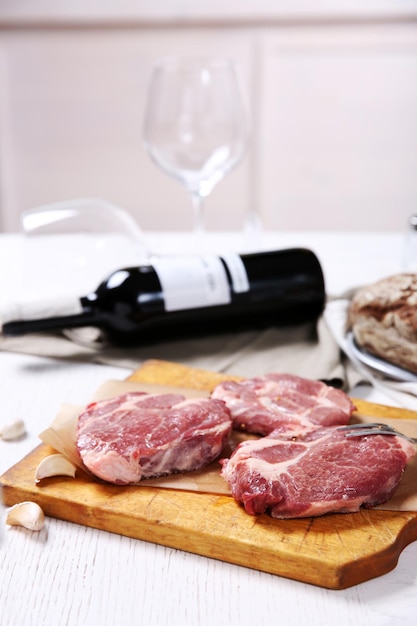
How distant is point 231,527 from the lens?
2.30ft

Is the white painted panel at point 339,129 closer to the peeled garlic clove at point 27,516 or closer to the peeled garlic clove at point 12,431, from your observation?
the peeled garlic clove at point 12,431

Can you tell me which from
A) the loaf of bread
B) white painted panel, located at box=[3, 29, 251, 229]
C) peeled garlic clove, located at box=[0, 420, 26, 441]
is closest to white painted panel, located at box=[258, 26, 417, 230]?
white painted panel, located at box=[3, 29, 251, 229]

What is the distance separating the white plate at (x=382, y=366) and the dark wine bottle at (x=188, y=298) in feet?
0.54

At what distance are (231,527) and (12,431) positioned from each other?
345 mm

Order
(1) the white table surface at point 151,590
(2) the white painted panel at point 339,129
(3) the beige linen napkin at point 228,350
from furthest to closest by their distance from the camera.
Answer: (2) the white painted panel at point 339,129 < (3) the beige linen napkin at point 228,350 < (1) the white table surface at point 151,590

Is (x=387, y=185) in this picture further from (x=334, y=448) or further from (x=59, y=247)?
(x=334, y=448)

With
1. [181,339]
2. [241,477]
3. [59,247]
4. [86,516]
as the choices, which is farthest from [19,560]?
[59,247]

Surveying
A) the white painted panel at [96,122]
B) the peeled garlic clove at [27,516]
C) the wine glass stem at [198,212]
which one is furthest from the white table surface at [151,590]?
the white painted panel at [96,122]

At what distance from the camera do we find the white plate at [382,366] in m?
1.06

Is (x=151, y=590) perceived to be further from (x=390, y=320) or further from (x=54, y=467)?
(x=390, y=320)

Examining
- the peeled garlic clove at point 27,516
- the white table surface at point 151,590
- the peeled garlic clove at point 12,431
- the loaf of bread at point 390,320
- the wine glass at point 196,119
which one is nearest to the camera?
the white table surface at point 151,590

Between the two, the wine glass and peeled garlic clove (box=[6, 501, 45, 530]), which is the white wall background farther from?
peeled garlic clove (box=[6, 501, 45, 530])

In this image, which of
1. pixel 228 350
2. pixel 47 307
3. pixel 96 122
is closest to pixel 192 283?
pixel 228 350

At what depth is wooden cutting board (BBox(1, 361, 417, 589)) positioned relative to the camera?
25.9 inches
